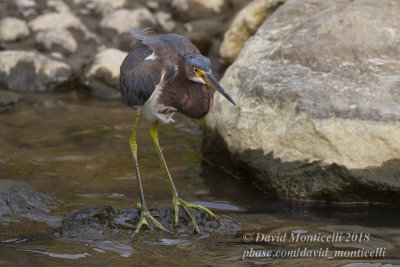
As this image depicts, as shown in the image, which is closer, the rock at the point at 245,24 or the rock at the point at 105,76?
the rock at the point at 245,24

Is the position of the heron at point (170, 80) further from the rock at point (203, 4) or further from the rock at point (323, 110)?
the rock at point (203, 4)

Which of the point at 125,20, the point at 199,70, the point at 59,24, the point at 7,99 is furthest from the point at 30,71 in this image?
the point at 199,70

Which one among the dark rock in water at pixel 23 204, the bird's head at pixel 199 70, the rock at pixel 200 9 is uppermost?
the rock at pixel 200 9

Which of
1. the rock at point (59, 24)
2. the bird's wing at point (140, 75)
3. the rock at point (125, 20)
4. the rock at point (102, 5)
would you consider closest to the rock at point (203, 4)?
the rock at point (125, 20)

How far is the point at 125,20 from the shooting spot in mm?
9594

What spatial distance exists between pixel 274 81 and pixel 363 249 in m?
1.91

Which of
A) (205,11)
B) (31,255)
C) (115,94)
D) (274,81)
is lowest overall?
(31,255)

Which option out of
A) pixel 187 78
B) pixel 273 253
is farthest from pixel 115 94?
pixel 273 253

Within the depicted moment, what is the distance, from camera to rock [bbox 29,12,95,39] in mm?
9336

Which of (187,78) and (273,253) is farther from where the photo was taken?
(187,78)

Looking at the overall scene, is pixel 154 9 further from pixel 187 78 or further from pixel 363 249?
pixel 363 249

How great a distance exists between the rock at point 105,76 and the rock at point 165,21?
1344 millimetres

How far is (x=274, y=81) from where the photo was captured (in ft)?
18.1

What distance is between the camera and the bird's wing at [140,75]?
4473mm
